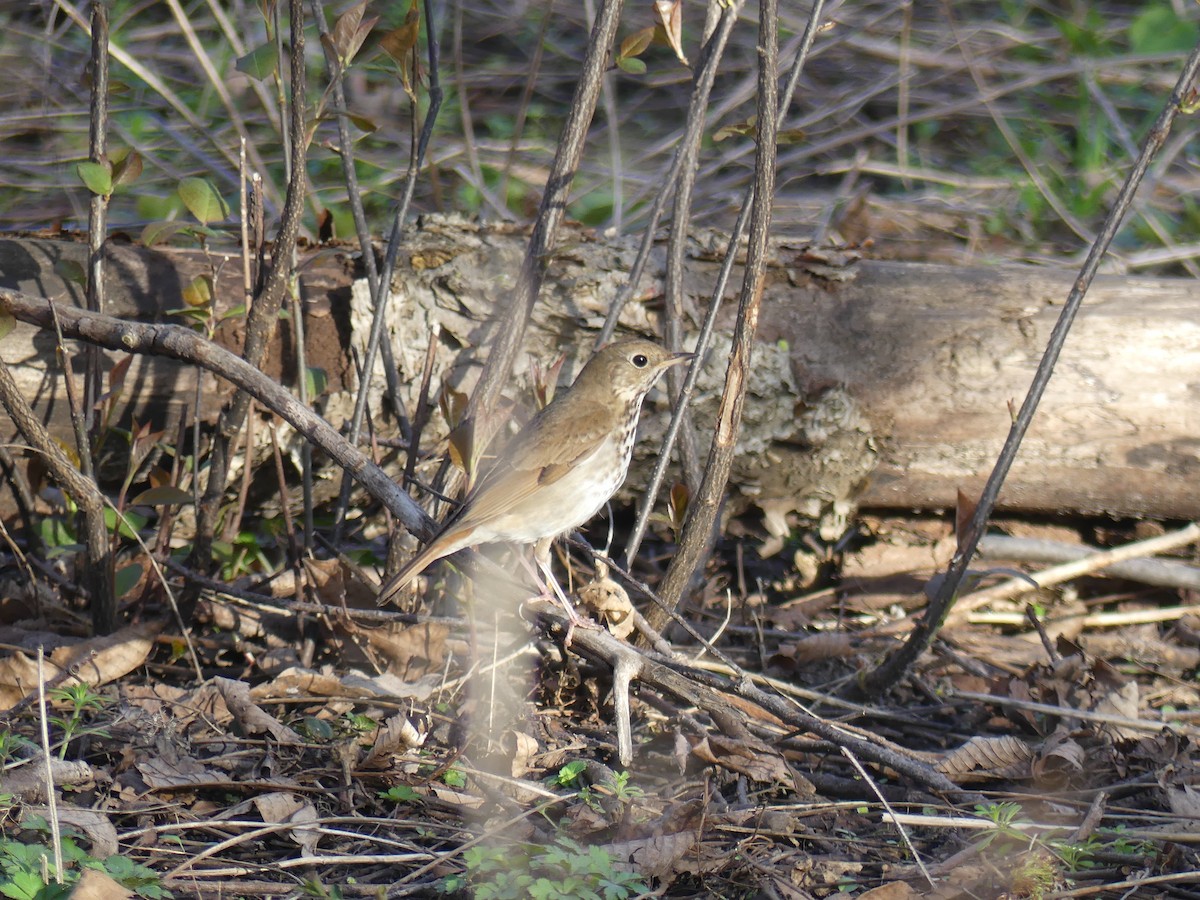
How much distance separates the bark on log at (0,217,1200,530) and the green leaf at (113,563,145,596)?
78 centimetres

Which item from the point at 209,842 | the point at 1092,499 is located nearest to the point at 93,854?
the point at 209,842

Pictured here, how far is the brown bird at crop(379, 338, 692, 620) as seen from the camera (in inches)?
133

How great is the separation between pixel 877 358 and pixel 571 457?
3.97 feet

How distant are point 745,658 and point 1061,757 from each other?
1120 millimetres

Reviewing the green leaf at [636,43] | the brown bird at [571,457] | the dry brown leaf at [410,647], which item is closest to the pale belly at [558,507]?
the brown bird at [571,457]

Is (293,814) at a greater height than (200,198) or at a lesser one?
lesser

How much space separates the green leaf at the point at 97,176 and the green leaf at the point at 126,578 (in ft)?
3.58

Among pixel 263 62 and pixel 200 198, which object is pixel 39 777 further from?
pixel 263 62

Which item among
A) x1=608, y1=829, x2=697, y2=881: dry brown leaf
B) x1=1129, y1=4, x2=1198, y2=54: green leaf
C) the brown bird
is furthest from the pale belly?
x1=1129, y1=4, x2=1198, y2=54: green leaf

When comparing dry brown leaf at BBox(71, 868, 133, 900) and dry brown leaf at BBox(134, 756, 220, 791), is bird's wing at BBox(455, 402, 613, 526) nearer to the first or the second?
dry brown leaf at BBox(134, 756, 220, 791)

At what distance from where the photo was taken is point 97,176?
3.00 m

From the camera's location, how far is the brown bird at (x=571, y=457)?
338 centimetres

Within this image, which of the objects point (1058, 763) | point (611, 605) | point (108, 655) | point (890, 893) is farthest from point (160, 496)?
point (1058, 763)

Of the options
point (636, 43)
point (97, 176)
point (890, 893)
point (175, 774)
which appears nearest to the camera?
point (890, 893)
